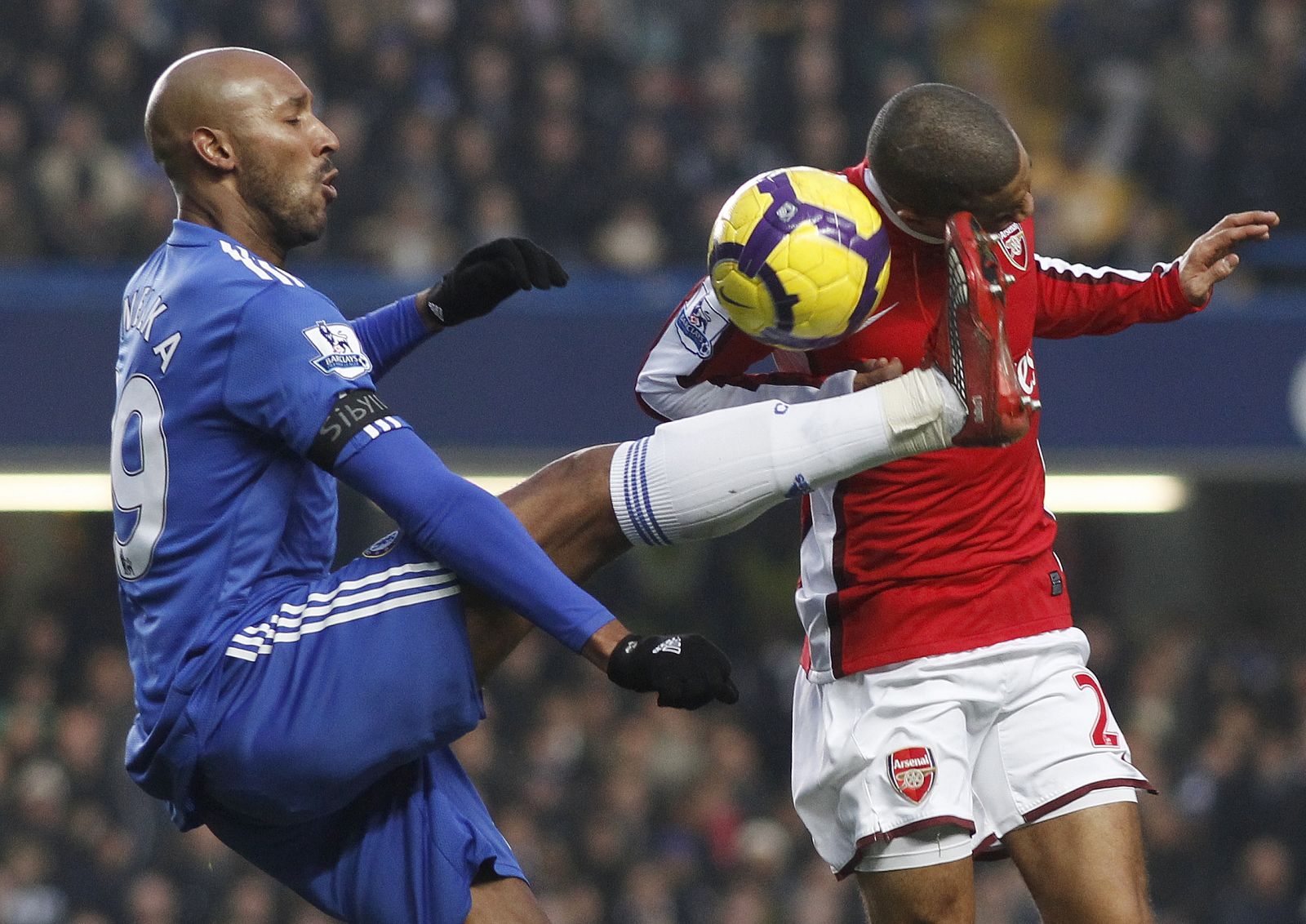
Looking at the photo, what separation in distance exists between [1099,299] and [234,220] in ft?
6.18

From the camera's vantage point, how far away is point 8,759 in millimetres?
9875

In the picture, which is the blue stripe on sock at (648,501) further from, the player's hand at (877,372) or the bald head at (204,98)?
the bald head at (204,98)

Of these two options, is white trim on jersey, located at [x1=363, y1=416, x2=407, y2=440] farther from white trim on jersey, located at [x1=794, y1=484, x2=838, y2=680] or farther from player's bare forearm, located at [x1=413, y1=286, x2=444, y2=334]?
white trim on jersey, located at [x1=794, y1=484, x2=838, y2=680]

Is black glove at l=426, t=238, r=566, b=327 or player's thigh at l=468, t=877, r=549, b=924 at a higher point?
black glove at l=426, t=238, r=566, b=327

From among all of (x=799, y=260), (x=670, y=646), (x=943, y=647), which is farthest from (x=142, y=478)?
(x=943, y=647)

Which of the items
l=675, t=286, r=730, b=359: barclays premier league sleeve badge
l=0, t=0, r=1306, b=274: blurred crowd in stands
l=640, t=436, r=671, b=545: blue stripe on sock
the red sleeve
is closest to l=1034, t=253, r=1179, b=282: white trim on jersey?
the red sleeve

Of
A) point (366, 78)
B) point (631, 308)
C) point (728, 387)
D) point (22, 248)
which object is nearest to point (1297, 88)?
point (631, 308)

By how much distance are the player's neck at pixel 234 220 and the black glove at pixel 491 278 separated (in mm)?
474

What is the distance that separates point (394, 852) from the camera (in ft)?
12.3

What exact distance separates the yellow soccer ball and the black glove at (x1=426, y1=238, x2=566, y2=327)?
37 centimetres

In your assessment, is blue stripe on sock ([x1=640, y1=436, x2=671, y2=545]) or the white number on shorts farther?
the white number on shorts

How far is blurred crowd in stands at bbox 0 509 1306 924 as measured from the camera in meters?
9.59

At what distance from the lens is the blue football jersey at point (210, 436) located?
3424 millimetres

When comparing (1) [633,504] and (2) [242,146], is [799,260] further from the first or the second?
(2) [242,146]
